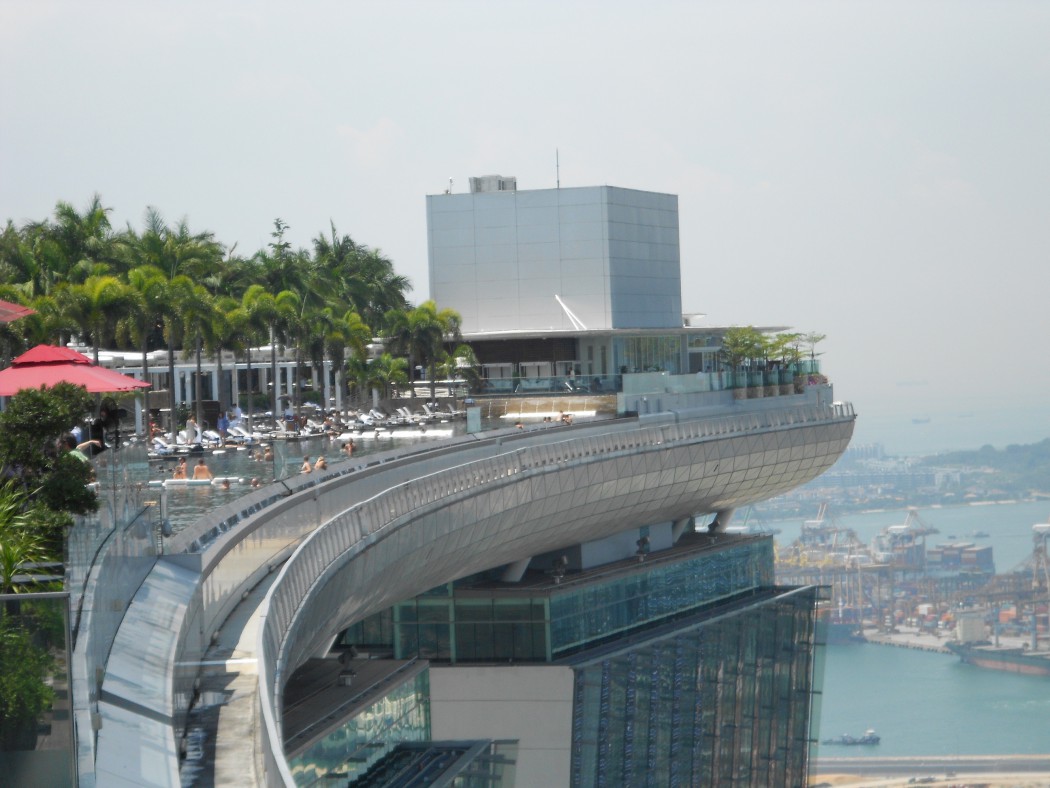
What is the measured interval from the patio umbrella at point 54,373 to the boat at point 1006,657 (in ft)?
A: 603

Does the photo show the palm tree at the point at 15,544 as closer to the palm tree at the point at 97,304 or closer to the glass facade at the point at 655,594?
the glass facade at the point at 655,594

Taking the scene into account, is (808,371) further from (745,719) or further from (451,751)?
(451,751)

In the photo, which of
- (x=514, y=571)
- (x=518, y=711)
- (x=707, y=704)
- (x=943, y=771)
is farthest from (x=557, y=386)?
(x=943, y=771)

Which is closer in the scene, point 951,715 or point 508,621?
point 508,621

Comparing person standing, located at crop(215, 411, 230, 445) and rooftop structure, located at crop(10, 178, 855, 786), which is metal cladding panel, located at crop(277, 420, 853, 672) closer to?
rooftop structure, located at crop(10, 178, 855, 786)

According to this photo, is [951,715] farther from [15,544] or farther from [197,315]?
[15,544]

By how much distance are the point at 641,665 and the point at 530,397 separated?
21665 mm

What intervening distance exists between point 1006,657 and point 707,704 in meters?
156

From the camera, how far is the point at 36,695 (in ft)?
34.1

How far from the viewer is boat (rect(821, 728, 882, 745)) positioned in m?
168

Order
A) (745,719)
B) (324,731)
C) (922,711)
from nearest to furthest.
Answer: (324,731), (745,719), (922,711)

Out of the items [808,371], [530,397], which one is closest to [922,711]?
[808,371]

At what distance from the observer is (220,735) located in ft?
43.1

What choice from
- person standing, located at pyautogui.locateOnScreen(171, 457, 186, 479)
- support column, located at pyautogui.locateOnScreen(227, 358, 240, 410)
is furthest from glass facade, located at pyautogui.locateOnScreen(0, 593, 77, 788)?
support column, located at pyautogui.locateOnScreen(227, 358, 240, 410)
